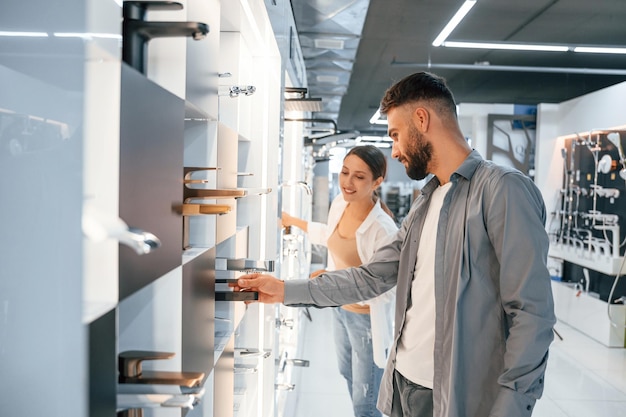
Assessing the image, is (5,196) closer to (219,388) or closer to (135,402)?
(135,402)

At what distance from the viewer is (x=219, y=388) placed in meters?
1.54

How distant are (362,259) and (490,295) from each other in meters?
1.35

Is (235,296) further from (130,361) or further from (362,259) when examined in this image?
(362,259)

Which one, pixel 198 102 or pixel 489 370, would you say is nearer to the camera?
pixel 198 102

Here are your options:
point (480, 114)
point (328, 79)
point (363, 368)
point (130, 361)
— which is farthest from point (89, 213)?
point (480, 114)

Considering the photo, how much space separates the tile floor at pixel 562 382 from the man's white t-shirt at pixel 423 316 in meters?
2.16

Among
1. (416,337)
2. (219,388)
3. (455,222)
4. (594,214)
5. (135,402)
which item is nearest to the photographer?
(135,402)

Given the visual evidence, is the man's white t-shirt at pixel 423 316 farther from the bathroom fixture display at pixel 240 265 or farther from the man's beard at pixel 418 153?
the bathroom fixture display at pixel 240 265

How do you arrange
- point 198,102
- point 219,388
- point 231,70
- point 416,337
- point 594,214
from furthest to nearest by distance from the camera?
1. point 594,214
2. point 231,70
3. point 416,337
4. point 219,388
5. point 198,102

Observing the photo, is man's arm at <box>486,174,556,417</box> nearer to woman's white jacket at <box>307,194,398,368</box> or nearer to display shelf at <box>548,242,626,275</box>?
woman's white jacket at <box>307,194,398,368</box>

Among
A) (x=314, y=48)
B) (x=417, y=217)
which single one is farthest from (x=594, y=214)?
(x=417, y=217)

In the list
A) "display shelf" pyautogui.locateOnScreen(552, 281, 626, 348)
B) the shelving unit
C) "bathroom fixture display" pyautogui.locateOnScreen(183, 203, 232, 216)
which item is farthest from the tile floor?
the shelving unit

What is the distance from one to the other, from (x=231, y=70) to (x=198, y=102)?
82 cm

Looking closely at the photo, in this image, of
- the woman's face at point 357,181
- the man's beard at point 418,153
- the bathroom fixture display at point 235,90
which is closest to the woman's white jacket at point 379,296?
Answer: the woman's face at point 357,181
